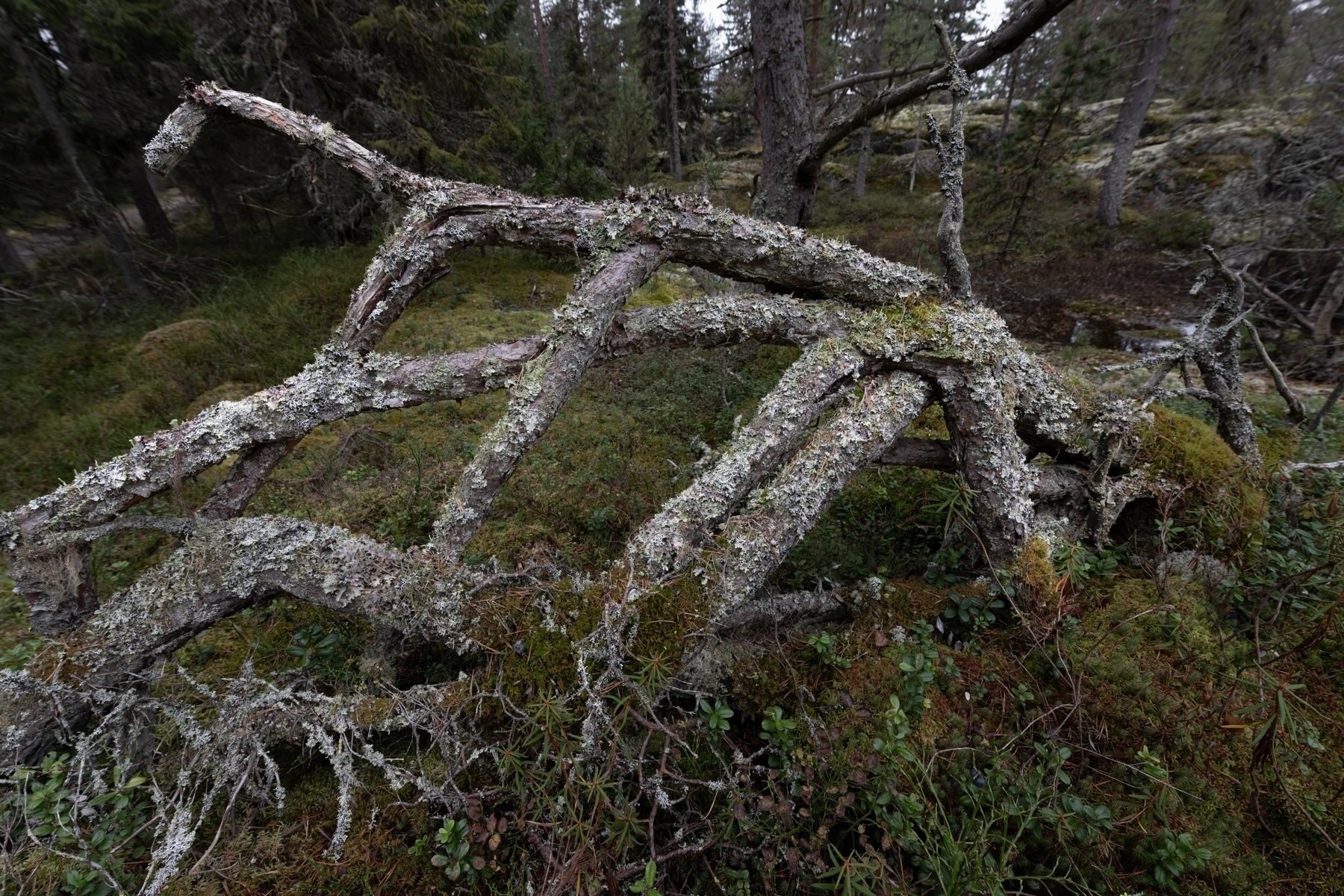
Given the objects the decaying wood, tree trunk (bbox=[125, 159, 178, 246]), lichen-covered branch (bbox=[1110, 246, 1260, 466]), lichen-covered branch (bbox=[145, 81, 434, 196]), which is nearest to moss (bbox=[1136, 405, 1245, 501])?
the decaying wood

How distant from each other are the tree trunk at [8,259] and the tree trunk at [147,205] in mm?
2165

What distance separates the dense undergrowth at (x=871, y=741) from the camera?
1.80 m

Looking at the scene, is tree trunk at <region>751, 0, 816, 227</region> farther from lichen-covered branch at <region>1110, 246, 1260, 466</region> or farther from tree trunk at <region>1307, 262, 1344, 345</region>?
tree trunk at <region>1307, 262, 1344, 345</region>

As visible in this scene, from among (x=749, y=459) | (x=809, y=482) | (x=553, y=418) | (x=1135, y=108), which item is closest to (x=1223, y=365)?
(x=809, y=482)

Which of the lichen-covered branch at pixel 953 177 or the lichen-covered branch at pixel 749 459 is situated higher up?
the lichen-covered branch at pixel 953 177

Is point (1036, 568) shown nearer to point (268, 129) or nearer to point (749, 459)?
point (749, 459)

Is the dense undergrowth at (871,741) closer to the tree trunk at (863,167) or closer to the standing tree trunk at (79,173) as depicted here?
the standing tree trunk at (79,173)

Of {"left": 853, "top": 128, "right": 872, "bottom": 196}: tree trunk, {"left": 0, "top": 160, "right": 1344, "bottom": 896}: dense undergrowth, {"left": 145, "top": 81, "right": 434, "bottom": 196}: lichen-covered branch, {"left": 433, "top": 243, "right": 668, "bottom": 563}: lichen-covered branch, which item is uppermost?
{"left": 853, "top": 128, "right": 872, "bottom": 196}: tree trunk

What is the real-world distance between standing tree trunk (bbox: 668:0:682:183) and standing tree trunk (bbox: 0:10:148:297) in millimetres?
15993

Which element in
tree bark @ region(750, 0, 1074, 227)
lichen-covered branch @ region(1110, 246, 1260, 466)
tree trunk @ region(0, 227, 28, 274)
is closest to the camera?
lichen-covered branch @ region(1110, 246, 1260, 466)

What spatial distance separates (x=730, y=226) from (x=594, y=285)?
739 mm

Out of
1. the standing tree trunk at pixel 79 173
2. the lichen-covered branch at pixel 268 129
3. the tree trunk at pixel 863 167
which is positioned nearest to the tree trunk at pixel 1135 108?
the tree trunk at pixel 863 167

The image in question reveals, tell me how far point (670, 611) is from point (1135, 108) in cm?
1935

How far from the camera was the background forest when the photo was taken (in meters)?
1.84
